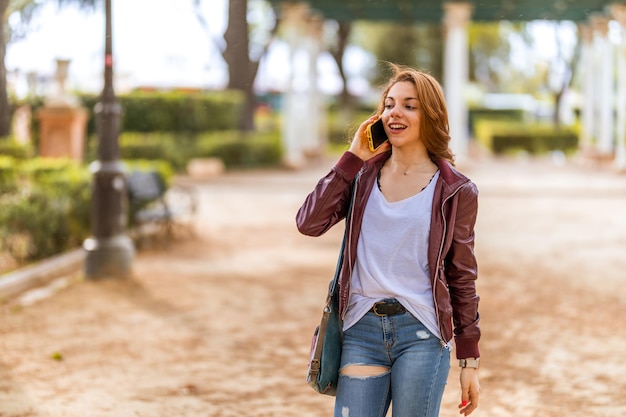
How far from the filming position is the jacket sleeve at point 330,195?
3.06 meters

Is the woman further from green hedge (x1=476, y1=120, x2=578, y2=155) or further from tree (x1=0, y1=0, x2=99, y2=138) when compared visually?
green hedge (x1=476, y1=120, x2=578, y2=155)

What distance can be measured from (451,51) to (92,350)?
19.8 meters

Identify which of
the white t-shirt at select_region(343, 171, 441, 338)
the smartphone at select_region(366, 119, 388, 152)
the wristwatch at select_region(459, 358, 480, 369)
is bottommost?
the wristwatch at select_region(459, 358, 480, 369)

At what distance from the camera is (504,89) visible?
2584 inches

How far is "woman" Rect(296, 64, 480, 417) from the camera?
9.70ft

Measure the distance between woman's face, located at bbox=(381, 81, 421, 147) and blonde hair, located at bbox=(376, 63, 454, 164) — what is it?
0.06ft

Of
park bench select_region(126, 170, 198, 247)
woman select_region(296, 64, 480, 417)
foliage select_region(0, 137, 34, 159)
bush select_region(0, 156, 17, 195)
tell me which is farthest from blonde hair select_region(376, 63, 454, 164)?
foliage select_region(0, 137, 34, 159)

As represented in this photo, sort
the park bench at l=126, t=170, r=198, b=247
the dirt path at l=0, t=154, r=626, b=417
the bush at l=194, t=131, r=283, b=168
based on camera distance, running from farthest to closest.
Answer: the bush at l=194, t=131, r=283, b=168 → the park bench at l=126, t=170, r=198, b=247 → the dirt path at l=0, t=154, r=626, b=417

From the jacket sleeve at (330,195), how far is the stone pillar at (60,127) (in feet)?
59.4

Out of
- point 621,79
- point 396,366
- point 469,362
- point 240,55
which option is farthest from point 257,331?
point 240,55

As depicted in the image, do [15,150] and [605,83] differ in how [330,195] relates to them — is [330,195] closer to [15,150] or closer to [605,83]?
[15,150]

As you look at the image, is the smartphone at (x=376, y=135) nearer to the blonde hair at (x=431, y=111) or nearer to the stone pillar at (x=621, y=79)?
the blonde hair at (x=431, y=111)

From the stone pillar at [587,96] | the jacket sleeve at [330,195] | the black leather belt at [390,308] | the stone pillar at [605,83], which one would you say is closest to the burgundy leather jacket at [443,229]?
the jacket sleeve at [330,195]

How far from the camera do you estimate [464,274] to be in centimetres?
309
